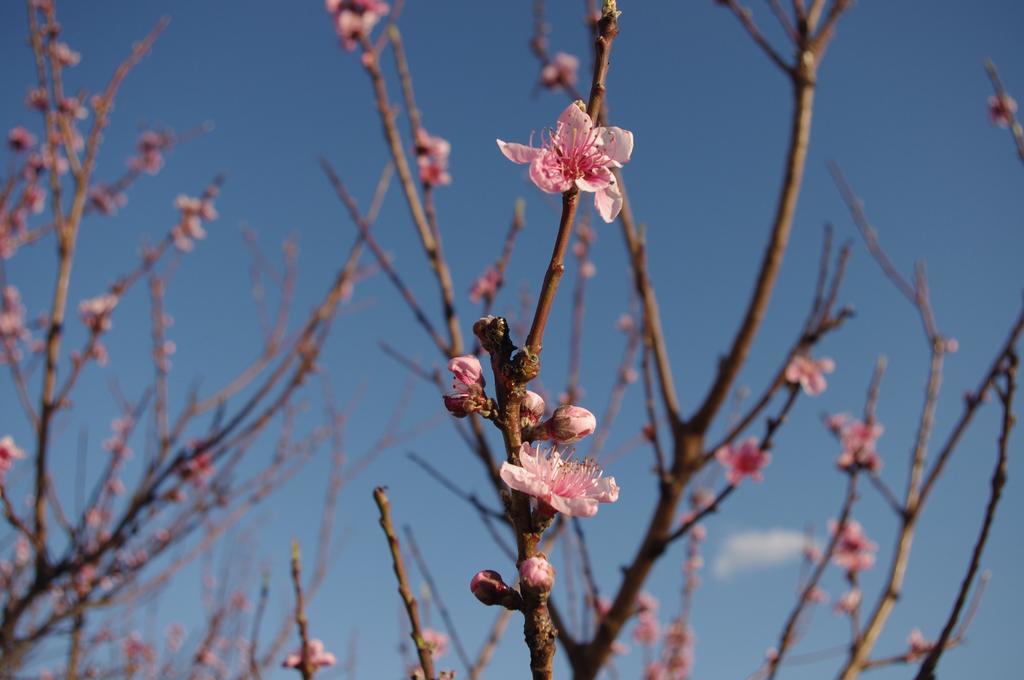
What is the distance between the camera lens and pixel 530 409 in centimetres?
94

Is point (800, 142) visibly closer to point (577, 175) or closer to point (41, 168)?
point (577, 175)

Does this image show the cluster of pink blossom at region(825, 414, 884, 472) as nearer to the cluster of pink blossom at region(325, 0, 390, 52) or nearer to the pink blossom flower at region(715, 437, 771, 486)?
the pink blossom flower at region(715, 437, 771, 486)

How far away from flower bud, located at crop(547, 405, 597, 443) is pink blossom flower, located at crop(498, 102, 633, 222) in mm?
317

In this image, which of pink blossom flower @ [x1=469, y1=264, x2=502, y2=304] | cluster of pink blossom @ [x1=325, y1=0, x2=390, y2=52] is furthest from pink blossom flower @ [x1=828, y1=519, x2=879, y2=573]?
cluster of pink blossom @ [x1=325, y1=0, x2=390, y2=52]

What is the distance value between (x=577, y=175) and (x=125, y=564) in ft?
11.8

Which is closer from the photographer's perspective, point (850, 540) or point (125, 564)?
point (125, 564)

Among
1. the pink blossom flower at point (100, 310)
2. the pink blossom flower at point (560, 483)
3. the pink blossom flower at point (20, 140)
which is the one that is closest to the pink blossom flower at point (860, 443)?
the pink blossom flower at point (560, 483)

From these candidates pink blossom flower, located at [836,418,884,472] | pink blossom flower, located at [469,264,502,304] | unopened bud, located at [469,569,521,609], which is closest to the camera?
unopened bud, located at [469,569,521,609]

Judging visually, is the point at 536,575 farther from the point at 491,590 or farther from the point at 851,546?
the point at 851,546

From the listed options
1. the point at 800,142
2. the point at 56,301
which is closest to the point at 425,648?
the point at 800,142

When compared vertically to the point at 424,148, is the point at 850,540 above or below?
below

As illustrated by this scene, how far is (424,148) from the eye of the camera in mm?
3805

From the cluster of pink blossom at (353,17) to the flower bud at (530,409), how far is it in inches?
117

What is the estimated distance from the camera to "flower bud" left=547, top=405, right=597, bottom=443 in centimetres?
89
